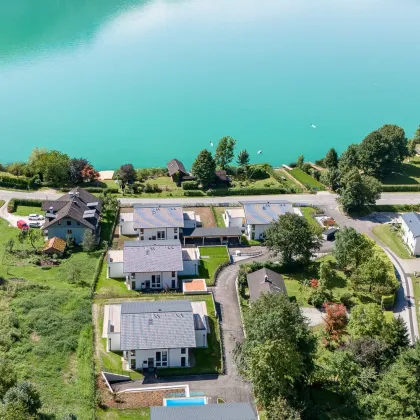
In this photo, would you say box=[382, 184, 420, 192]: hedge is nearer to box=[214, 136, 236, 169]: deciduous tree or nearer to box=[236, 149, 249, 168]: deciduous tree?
box=[236, 149, 249, 168]: deciduous tree

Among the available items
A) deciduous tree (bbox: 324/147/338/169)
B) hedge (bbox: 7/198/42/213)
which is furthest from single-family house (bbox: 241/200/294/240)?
hedge (bbox: 7/198/42/213)

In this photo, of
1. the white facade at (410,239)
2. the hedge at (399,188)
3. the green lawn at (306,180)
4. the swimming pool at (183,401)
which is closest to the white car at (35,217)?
the swimming pool at (183,401)

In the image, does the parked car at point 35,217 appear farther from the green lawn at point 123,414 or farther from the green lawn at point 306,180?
the green lawn at point 306,180

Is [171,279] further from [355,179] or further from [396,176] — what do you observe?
[396,176]

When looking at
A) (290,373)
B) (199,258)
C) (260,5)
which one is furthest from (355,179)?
(260,5)

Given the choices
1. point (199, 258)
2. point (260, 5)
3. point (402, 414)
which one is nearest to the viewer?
point (402, 414)
